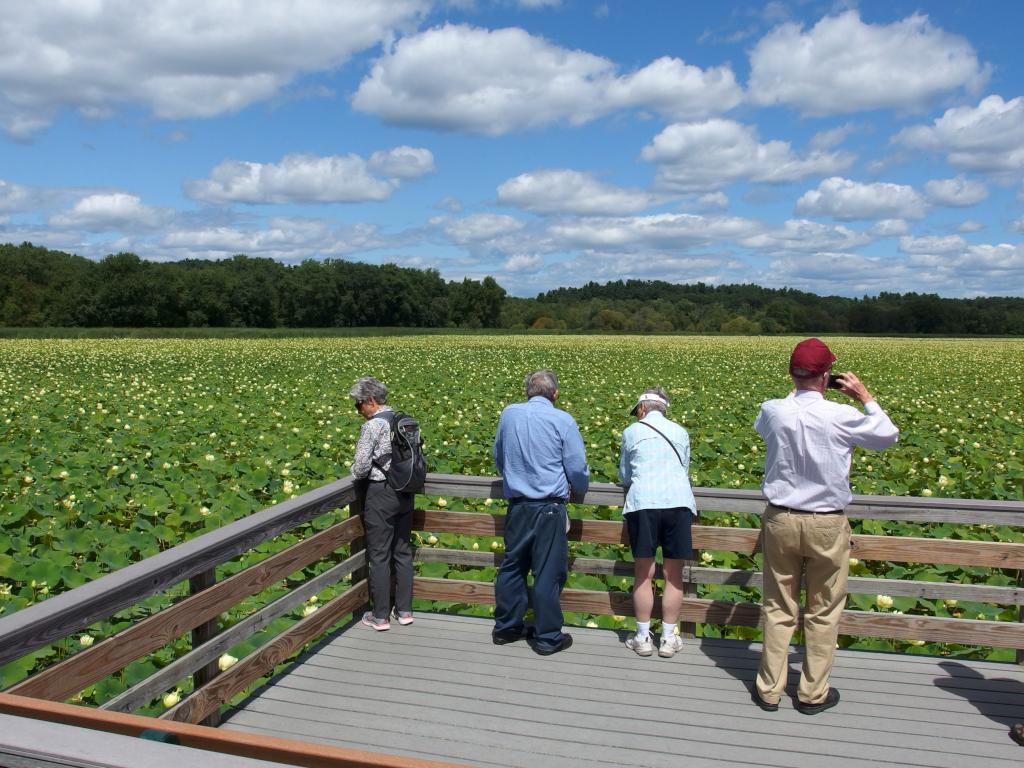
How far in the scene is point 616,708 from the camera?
379cm

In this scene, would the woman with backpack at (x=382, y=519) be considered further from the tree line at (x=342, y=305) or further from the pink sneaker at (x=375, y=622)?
the tree line at (x=342, y=305)

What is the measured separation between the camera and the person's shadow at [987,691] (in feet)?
12.2

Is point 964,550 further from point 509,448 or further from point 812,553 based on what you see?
point 509,448

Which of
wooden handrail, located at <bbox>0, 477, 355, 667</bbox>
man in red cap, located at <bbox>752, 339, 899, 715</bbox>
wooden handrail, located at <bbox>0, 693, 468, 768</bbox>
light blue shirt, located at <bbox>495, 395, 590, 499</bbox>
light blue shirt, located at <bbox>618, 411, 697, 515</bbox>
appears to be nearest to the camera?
wooden handrail, located at <bbox>0, 693, 468, 768</bbox>

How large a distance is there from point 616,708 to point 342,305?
10381cm

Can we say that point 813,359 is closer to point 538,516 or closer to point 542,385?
point 542,385

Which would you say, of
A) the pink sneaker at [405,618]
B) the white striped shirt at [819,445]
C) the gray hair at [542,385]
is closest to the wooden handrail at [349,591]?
the pink sneaker at [405,618]

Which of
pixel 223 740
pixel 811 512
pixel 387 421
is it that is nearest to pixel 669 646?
pixel 811 512

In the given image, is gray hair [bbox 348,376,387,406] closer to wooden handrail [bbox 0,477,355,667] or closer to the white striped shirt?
wooden handrail [bbox 0,477,355,667]

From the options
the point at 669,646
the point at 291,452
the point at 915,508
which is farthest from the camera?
the point at 291,452

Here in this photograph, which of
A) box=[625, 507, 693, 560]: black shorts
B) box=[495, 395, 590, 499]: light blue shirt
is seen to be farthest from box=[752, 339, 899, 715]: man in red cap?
box=[495, 395, 590, 499]: light blue shirt

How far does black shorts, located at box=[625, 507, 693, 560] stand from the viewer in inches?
174

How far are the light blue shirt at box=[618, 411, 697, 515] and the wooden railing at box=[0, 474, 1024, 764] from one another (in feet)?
1.07

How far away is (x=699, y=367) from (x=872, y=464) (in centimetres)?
1997
